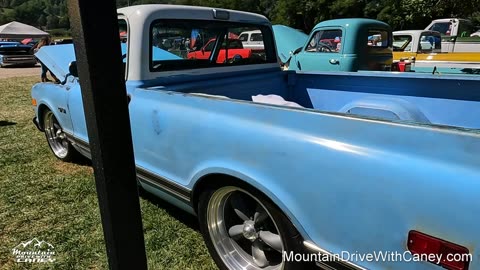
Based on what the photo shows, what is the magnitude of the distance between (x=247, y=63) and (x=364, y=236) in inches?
97.5

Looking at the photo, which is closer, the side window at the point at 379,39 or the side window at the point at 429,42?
the side window at the point at 379,39

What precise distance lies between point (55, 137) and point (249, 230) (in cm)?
298

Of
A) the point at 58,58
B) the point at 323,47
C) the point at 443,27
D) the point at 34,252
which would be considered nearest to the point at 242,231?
the point at 34,252

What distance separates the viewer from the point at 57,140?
4258 millimetres

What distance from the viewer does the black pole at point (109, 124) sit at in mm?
1041

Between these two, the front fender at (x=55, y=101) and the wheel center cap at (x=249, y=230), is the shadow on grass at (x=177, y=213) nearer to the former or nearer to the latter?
the wheel center cap at (x=249, y=230)

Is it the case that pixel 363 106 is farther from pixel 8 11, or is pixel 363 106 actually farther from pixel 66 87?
pixel 8 11

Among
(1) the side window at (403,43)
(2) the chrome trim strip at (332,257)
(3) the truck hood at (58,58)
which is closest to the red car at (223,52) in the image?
(3) the truck hood at (58,58)

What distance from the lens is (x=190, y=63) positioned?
10.5 feet

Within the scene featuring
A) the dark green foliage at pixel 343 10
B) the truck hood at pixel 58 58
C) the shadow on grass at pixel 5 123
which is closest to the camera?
the truck hood at pixel 58 58

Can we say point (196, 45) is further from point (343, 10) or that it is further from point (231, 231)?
point (343, 10)

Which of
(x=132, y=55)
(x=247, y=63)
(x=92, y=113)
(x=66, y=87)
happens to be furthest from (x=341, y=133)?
(x=66, y=87)

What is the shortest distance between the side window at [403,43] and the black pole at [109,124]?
1027 centimetres

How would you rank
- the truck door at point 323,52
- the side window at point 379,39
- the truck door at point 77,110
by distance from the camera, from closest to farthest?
the truck door at point 77,110 < the truck door at point 323,52 < the side window at point 379,39
